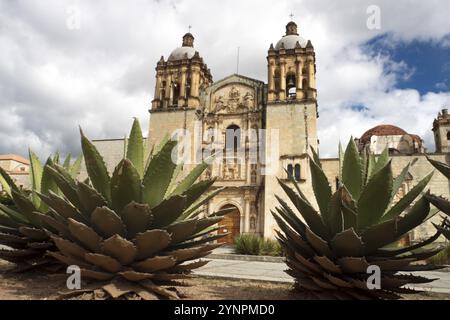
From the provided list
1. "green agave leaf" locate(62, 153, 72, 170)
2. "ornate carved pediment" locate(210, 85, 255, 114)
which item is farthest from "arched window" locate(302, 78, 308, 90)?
"green agave leaf" locate(62, 153, 72, 170)

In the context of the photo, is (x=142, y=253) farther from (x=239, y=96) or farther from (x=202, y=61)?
(x=202, y=61)

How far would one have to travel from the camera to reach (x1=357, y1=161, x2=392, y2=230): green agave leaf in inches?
82.9

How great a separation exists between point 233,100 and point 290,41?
17.6 ft

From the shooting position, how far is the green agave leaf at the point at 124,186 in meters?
2.01

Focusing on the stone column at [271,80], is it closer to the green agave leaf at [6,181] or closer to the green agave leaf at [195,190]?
the green agave leaf at [6,181]

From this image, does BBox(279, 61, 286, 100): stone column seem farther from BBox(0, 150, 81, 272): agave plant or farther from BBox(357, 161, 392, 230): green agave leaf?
BBox(357, 161, 392, 230): green agave leaf

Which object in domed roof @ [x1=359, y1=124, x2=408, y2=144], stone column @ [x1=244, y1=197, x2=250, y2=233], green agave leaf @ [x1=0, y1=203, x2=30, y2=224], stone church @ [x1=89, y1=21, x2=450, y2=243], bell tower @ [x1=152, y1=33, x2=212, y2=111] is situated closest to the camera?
green agave leaf @ [x1=0, y1=203, x2=30, y2=224]

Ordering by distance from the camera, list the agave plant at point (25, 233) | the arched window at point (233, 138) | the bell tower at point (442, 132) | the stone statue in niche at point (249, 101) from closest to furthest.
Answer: the agave plant at point (25, 233)
the arched window at point (233, 138)
the stone statue in niche at point (249, 101)
the bell tower at point (442, 132)

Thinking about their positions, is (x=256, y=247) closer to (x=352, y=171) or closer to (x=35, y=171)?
(x=35, y=171)

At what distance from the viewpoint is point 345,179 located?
2.43m

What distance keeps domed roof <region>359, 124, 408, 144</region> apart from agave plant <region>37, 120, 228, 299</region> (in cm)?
3264

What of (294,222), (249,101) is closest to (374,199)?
(294,222)

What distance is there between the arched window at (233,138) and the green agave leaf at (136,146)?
18084mm

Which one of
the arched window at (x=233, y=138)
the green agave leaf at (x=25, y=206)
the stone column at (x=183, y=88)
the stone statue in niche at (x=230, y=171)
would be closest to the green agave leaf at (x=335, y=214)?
the green agave leaf at (x=25, y=206)
